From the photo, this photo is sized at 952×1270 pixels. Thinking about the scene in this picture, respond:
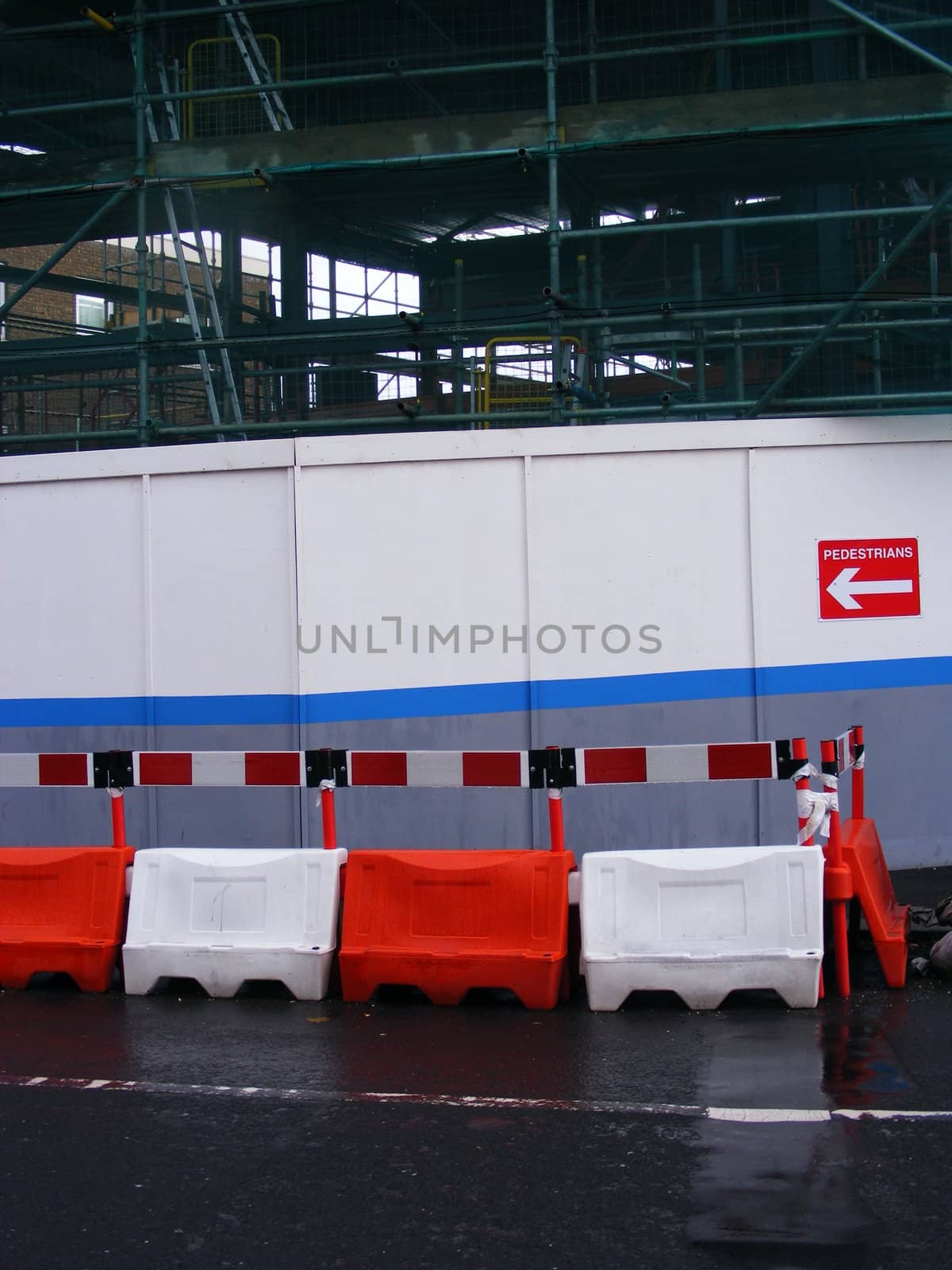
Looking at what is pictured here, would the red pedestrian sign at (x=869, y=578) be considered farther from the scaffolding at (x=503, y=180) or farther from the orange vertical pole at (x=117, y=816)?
the orange vertical pole at (x=117, y=816)

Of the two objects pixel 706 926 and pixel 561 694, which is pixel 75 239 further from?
pixel 706 926

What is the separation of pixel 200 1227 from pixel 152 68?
11.9m

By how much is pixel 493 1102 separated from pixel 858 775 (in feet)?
11.4

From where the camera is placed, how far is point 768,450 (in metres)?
9.59

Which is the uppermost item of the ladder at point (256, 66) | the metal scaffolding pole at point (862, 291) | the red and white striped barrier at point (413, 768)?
the ladder at point (256, 66)

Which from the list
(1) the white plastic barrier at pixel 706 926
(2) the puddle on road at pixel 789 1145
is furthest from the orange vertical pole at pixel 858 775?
(2) the puddle on road at pixel 789 1145

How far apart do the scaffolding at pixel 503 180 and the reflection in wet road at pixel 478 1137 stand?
4.97m

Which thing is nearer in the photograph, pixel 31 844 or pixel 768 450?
pixel 768 450

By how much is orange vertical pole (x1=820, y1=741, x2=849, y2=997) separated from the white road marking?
5.72ft

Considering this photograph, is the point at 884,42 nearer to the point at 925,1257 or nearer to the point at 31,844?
the point at 31,844

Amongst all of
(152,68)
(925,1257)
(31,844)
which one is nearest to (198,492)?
(31,844)

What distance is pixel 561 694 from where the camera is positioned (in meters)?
9.69

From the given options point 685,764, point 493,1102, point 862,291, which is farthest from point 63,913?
point 862,291

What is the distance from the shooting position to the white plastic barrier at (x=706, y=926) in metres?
6.47
